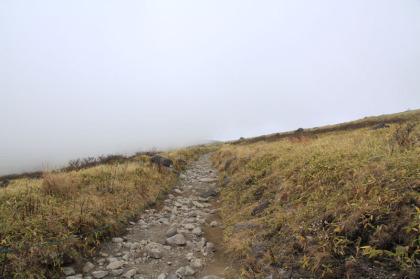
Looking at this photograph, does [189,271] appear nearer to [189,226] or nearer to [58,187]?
[189,226]

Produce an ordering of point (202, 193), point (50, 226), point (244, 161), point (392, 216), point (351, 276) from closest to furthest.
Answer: point (351, 276) → point (392, 216) → point (50, 226) → point (202, 193) → point (244, 161)

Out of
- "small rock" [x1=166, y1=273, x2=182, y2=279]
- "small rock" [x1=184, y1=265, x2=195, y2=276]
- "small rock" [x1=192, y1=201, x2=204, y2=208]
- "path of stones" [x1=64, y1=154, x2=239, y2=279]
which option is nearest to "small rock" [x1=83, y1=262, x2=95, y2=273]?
"path of stones" [x1=64, y1=154, x2=239, y2=279]

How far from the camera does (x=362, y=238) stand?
3.16 m

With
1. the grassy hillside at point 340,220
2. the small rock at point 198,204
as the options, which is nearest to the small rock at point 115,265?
the grassy hillside at point 340,220

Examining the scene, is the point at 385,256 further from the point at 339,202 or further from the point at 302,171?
the point at 302,171

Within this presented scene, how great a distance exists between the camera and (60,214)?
5.27 metres

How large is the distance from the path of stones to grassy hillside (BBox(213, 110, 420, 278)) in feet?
1.91

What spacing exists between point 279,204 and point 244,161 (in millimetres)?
6019

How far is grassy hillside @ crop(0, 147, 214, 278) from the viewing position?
13.4ft

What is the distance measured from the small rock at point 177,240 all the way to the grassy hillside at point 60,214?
1.70 m

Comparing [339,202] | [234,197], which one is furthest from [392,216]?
[234,197]

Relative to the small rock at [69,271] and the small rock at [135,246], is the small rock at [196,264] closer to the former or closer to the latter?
the small rock at [135,246]

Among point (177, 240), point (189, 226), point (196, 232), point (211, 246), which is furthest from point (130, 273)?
point (189, 226)

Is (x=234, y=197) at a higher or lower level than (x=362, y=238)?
lower
